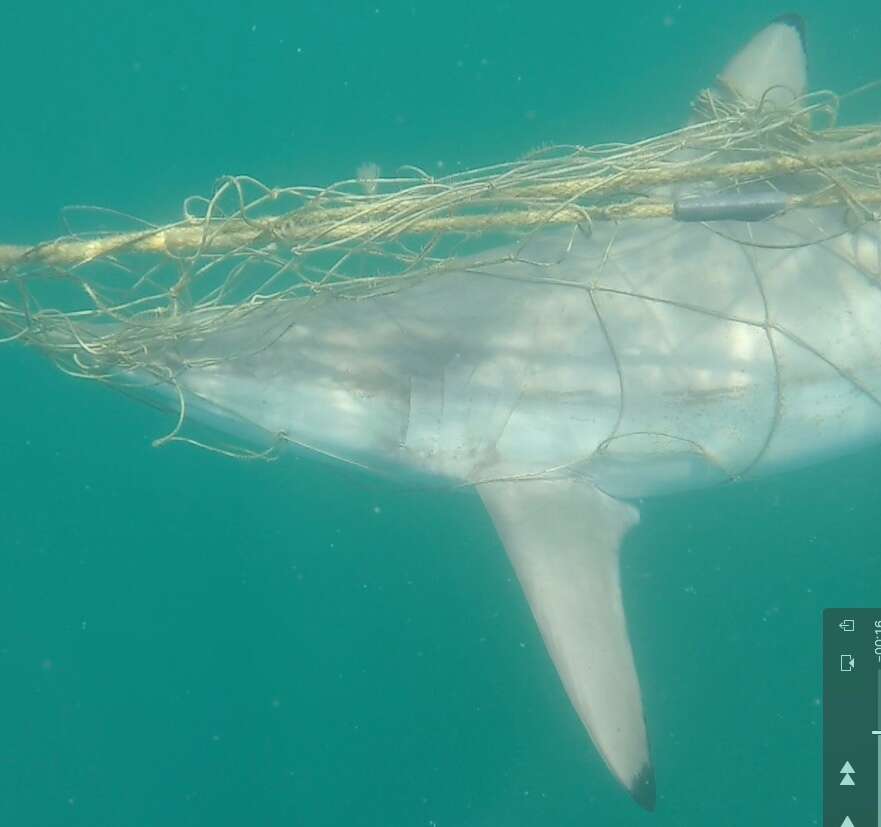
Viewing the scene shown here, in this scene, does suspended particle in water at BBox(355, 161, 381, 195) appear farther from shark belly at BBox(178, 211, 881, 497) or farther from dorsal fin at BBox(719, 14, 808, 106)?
dorsal fin at BBox(719, 14, 808, 106)

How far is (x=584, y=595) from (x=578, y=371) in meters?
1.07

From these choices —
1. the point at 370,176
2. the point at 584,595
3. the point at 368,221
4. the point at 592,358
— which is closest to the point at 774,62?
the point at 592,358

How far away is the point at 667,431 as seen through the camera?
415 cm

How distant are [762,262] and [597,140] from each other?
3697 mm

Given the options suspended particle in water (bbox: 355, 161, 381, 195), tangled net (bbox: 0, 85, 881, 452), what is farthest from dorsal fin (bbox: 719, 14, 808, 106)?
suspended particle in water (bbox: 355, 161, 381, 195)

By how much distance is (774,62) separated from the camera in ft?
16.4

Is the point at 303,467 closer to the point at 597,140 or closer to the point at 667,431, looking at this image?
the point at 667,431

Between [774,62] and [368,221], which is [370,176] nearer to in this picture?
[368,221]

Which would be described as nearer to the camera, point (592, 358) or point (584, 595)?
point (584, 595)

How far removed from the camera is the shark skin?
3986 mm

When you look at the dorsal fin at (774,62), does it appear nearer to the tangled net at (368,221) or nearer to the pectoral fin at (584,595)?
the tangled net at (368,221)

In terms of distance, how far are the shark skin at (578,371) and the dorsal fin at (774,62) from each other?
4.32ft

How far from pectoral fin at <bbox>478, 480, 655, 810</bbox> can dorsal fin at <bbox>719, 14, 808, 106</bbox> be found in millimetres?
2629

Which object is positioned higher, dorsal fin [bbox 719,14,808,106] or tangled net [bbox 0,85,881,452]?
dorsal fin [bbox 719,14,808,106]
